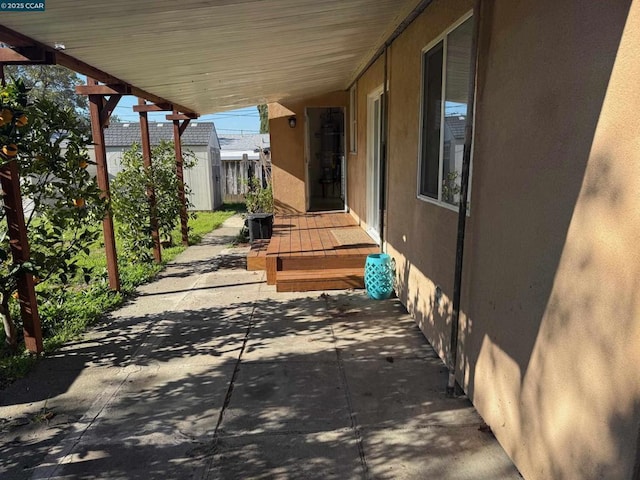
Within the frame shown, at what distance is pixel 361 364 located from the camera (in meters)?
3.42

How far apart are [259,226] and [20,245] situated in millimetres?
4750

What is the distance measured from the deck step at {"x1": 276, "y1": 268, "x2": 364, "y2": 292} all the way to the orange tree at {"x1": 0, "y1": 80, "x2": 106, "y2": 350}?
2161 millimetres

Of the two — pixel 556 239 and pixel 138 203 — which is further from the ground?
pixel 556 239

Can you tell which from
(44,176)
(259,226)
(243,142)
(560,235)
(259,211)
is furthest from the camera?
(243,142)

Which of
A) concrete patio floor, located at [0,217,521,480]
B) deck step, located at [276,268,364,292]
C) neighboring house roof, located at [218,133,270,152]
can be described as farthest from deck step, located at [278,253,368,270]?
neighboring house roof, located at [218,133,270,152]

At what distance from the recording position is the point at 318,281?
532 centimetres

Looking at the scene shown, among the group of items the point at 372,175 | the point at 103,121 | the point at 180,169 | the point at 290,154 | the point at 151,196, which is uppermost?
the point at 103,121

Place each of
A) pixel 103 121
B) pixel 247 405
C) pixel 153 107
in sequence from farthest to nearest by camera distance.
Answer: pixel 153 107
pixel 103 121
pixel 247 405

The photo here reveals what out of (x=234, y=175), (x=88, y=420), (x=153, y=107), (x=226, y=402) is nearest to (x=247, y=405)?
(x=226, y=402)

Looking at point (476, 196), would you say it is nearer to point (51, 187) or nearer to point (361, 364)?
point (361, 364)

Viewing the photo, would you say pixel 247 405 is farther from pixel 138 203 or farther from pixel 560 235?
pixel 138 203

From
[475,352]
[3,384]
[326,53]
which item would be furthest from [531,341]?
[326,53]

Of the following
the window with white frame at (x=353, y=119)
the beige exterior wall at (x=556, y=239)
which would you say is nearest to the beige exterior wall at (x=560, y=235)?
the beige exterior wall at (x=556, y=239)

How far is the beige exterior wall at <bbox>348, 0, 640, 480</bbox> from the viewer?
57.4 inches
